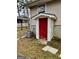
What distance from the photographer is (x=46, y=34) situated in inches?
303

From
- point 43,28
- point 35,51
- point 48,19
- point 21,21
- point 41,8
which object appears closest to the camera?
point 35,51

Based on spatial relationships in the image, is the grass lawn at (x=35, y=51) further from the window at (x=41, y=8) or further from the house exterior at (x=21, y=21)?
the house exterior at (x=21, y=21)

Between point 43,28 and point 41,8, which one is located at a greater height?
point 41,8

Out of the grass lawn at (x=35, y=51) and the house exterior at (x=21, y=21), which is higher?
the house exterior at (x=21, y=21)

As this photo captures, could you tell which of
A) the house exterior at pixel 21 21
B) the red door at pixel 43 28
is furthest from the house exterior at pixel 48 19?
the house exterior at pixel 21 21

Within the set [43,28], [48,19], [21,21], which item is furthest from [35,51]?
[21,21]

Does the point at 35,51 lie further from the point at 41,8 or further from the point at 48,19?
the point at 41,8

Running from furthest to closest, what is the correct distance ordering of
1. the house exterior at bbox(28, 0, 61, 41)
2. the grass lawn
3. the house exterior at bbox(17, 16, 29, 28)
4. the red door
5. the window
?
the house exterior at bbox(17, 16, 29, 28), the window, the red door, the house exterior at bbox(28, 0, 61, 41), the grass lawn

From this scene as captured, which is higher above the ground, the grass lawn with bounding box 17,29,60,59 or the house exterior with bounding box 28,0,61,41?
the house exterior with bounding box 28,0,61,41

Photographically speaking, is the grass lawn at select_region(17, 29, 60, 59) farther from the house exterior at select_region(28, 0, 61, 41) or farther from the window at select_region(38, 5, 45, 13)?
the window at select_region(38, 5, 45, 13)

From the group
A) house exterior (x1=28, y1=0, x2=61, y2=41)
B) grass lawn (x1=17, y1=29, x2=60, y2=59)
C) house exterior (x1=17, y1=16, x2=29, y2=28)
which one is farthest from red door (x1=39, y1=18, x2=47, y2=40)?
house exterior (x1=17, y1=16, x2=29, y2=28)
